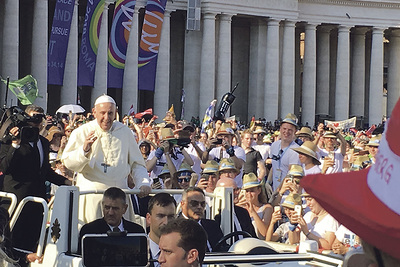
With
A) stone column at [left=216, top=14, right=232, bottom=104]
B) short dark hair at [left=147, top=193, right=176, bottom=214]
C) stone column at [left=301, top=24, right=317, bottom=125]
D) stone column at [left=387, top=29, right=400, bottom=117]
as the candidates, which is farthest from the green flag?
stone column at [left=387, top=29, right=400, bottom=117]

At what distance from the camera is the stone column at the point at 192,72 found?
69.2m

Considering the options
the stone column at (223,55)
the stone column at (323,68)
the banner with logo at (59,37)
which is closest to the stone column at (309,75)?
the stone column at (323,68)

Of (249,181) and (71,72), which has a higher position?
(71,72)

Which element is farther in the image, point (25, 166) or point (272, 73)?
point (272, 73)

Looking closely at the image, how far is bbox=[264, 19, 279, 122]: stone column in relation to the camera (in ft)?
235

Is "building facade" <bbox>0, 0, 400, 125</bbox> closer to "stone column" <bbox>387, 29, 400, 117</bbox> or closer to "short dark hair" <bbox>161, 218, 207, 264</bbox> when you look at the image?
"stone column" <bbox>387, 29, 400, 117</bbox>

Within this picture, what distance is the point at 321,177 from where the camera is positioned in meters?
2.41

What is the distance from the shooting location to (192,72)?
69875mm

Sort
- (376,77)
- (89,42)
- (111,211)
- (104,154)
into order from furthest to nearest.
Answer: (376,77) < (89,42) < (104,154) < (111,211)

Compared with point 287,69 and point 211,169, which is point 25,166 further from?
point 287,69

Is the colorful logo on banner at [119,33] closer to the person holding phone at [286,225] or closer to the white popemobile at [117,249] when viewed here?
the person holding phone at [286,225]

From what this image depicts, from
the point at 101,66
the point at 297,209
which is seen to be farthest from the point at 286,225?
the point at 101,66

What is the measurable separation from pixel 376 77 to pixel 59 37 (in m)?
38.0

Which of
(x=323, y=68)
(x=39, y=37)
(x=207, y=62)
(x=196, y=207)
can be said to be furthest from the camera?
(x=323, y=68)
